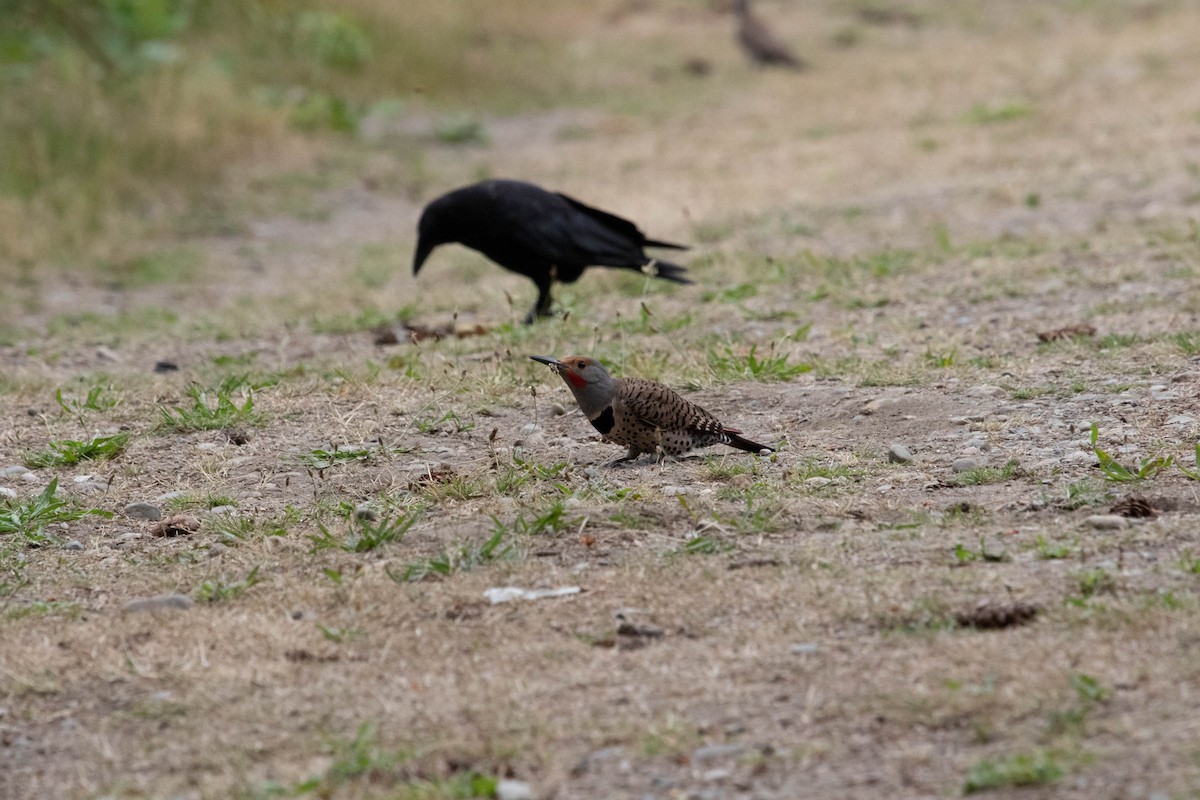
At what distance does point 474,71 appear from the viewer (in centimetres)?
1683

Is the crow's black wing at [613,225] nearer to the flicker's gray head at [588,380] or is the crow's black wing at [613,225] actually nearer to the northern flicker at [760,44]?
the flicker's gray head at [588,380]

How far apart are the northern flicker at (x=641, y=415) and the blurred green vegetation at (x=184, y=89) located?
18.8 feet

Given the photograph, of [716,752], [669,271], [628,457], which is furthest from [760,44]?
[716,752]

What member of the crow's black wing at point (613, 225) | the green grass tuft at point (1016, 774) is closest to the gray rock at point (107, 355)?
the crow's black wing at point (613, 225)

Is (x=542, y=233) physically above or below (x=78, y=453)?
above

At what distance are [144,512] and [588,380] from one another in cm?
139

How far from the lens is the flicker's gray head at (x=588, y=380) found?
4.72 metres

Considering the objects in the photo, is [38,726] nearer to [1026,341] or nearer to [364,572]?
[364,572]

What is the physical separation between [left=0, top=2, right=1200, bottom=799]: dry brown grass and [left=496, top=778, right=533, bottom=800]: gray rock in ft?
0.22

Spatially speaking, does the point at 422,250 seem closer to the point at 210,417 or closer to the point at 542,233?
the point at 542,233

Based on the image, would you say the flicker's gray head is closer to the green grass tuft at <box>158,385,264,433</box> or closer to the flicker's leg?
the flicker's leg

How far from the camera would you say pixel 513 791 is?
2812 mm

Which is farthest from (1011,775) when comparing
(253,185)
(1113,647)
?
(253,185)

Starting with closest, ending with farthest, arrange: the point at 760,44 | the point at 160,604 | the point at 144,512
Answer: the point at 160,604, the point at 144,512, the point at 760,44
